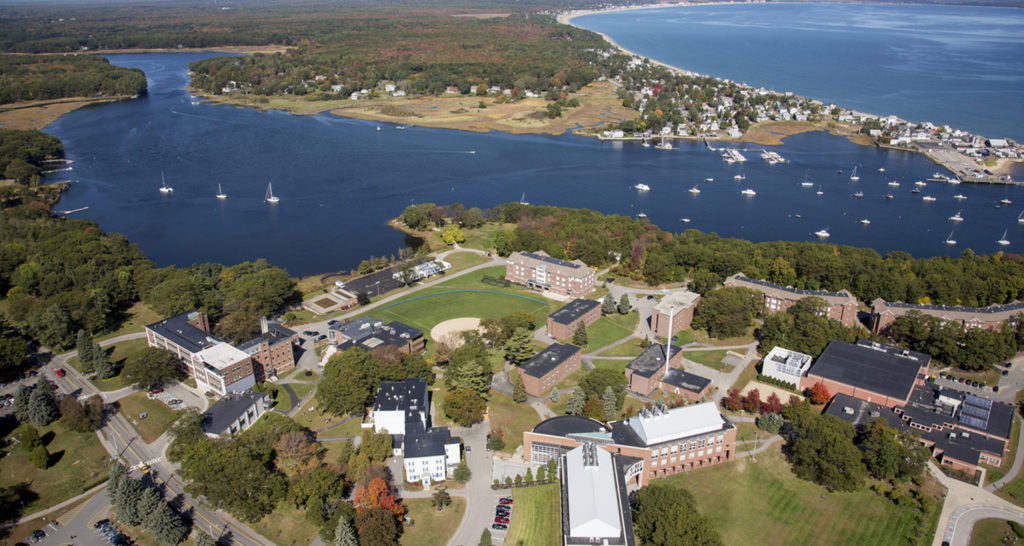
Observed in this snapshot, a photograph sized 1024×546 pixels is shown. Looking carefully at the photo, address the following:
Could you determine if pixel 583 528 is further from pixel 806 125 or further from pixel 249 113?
pixel 249 113

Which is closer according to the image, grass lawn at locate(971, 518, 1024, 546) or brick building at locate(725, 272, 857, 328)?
grass lawn at locate(971, 518, 1024, 546)

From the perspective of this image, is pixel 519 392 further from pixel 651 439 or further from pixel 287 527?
pixel 287 527

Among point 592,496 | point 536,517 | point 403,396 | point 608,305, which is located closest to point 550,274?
point 608,305

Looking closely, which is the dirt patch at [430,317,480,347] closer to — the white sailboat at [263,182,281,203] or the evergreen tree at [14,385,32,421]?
the evergreen tree at [14,385,32,421]

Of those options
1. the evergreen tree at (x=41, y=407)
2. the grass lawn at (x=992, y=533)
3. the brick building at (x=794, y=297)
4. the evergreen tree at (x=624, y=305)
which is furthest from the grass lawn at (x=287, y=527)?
the brick building at (x=794, y=297)

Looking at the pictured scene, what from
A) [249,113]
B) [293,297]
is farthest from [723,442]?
[249,113]

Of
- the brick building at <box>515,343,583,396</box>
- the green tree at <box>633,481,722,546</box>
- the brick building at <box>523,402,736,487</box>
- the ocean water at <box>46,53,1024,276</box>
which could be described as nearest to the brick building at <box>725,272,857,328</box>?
the brick building at <box>515,343,583,396</box>
